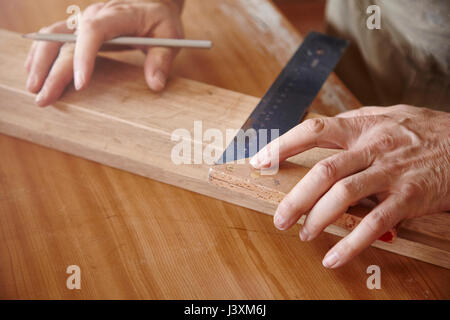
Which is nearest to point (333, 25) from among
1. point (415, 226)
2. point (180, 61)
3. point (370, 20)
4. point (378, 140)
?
point (370, 20)

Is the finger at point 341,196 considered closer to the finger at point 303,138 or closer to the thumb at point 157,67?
the finger at point 303,138

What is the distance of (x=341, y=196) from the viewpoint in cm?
65

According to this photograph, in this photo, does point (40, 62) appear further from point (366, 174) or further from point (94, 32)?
point (366, 174)

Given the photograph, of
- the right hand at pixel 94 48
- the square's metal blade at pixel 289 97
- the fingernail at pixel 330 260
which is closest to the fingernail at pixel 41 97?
the right hand at pixel 94 48

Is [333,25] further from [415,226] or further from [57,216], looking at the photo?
[57,216]

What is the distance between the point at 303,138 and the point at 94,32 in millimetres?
549

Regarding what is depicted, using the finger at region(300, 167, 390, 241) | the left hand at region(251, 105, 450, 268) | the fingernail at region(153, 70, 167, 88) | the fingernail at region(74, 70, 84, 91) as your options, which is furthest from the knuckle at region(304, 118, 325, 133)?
the fingernail at region(74, 70, 84, 91)

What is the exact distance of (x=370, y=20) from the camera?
45.1 inches

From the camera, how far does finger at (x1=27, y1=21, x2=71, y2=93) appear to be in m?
0.91

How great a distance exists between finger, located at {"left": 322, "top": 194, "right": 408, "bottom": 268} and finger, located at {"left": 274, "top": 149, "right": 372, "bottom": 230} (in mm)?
80

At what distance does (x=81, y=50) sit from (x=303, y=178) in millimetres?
571

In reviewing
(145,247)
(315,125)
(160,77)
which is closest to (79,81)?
(160,77)

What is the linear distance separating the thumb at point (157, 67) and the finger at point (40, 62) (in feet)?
0.71

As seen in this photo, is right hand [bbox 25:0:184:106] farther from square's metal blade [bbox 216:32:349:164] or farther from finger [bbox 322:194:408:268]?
finger [bbox 322:194:408:268]
